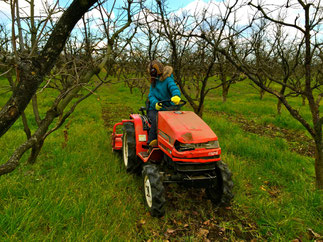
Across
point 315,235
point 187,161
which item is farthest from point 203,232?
point 315,235

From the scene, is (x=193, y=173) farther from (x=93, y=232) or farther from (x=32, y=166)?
(x=32, y=166)

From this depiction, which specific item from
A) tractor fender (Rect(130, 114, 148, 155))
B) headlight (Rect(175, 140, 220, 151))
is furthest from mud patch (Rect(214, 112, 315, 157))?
tractor fender (Rect(130, 114, 148, 155))

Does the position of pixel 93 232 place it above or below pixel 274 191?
above

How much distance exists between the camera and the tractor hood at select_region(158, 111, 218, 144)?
256 centimetres

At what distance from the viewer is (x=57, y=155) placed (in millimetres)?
4094

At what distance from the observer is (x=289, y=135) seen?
6.61 meters

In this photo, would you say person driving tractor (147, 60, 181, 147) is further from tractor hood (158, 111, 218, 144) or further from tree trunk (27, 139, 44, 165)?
tree trunk (27, 139, 44, 165)

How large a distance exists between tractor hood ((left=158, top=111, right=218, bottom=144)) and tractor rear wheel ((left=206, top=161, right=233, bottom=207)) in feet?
1.74

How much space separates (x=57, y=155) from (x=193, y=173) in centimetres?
272

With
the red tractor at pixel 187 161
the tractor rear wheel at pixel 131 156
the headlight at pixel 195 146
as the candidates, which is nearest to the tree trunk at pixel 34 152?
the tractor rear wheel at pixel 131 156

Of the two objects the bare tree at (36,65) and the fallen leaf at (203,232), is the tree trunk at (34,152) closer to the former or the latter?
the bare tree at (36,65)

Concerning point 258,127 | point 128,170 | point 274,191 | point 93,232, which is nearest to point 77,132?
point 128,170

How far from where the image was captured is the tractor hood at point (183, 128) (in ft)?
8.40

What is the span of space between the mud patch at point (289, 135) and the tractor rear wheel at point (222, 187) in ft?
10.5
